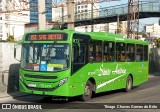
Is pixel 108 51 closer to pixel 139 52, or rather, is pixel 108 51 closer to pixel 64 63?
pixel 64 63

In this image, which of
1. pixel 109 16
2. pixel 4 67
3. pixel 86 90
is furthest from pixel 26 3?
pixel 86 90

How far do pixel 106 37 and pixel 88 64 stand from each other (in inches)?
86.0

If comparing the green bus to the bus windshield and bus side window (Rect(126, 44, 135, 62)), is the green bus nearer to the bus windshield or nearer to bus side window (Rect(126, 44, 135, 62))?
the bus windshield

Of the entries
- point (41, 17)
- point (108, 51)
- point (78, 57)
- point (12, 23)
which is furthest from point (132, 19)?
point (12, 23)

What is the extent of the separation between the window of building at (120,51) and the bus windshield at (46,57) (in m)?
4.51

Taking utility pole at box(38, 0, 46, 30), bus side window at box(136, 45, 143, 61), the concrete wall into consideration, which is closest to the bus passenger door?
the concrete wall

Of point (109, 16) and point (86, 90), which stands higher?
point (109, 16)

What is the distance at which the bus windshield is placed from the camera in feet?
43.8

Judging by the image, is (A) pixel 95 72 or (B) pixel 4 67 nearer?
(A) pixel 95 72

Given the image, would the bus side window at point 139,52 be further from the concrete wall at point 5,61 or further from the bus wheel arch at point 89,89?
the concrete wall at point 5,61

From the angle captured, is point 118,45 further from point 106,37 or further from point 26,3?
point 26,3

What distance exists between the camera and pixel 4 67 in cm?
1703

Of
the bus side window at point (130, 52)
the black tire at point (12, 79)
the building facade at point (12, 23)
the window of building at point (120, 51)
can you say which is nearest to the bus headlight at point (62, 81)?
the black tire at point (12, 79)

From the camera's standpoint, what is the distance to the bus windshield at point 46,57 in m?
13.4
